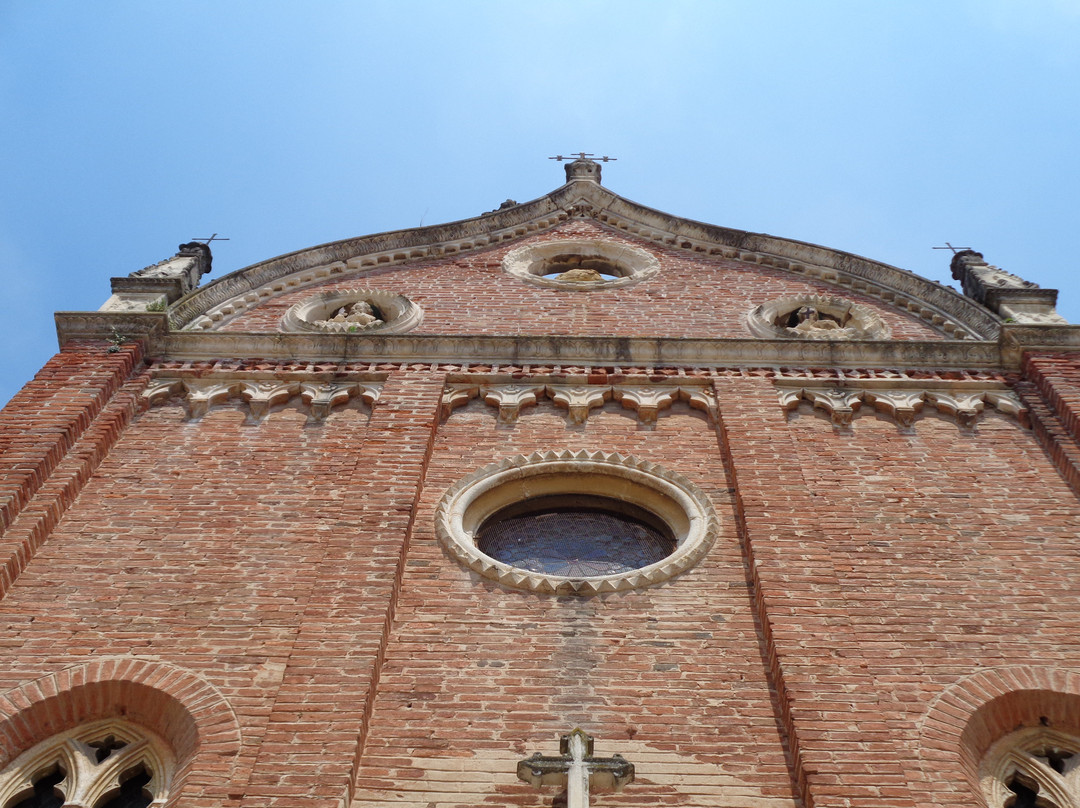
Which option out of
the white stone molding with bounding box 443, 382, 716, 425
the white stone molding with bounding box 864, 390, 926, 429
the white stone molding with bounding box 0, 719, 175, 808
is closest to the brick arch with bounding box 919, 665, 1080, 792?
the white stone molding with bounding box 864, 390, 926, 429

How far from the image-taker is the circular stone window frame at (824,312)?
43.3ft

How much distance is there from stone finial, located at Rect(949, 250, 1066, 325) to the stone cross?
333 inches

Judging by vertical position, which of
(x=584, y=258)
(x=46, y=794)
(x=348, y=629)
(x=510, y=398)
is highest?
(x=584, y=258)

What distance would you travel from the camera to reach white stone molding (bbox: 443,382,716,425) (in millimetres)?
11336

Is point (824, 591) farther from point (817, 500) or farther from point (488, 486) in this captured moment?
point (488, 486)

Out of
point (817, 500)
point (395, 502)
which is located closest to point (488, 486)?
point (395, 502)

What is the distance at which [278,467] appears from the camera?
1051 centimetres

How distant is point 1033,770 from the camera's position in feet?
25.0

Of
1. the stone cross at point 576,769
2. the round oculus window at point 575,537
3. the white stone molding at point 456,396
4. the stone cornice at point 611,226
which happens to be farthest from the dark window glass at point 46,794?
the stone cornice at point 611,226

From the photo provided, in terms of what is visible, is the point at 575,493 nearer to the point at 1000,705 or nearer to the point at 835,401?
the point at 835,401

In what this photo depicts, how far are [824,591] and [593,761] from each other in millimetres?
2736

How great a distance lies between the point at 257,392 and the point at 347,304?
272 cm

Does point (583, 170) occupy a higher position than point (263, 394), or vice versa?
point (583, 170)

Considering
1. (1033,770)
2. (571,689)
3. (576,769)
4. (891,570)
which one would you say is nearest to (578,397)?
(891,570)
